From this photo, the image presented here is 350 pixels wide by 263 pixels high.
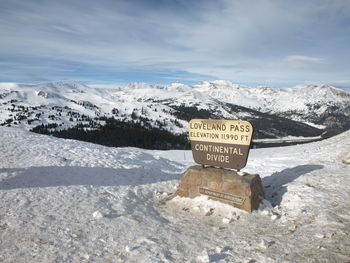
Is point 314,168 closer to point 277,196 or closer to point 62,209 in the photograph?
point 277,196

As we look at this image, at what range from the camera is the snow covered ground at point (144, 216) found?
721cm

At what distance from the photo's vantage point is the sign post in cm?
1094

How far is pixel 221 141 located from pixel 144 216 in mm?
4554

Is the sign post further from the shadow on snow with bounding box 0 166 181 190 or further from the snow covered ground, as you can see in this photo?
the shadow on snow with bounding box 0 166 181 190

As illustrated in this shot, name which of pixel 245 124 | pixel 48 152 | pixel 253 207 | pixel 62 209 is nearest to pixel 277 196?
pixel 253 207

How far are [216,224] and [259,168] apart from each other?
35.5 feet

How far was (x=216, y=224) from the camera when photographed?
9672 millimetres

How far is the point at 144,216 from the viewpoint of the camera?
1014 cm

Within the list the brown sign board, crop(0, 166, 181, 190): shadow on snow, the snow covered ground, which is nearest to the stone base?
the snow covered ground

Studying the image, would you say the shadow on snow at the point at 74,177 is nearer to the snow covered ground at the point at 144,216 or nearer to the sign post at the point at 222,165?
the snow covered ground at the point at 144,216

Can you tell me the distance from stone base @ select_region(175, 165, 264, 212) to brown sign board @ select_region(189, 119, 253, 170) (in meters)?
0.46

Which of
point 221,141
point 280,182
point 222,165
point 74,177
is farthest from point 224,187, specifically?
point 74,177

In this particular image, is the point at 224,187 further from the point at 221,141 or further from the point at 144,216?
the point at 144,216

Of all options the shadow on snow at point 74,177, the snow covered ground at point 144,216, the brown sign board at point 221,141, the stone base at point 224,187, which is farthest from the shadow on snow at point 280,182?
the shadow on snow at point 74,177
